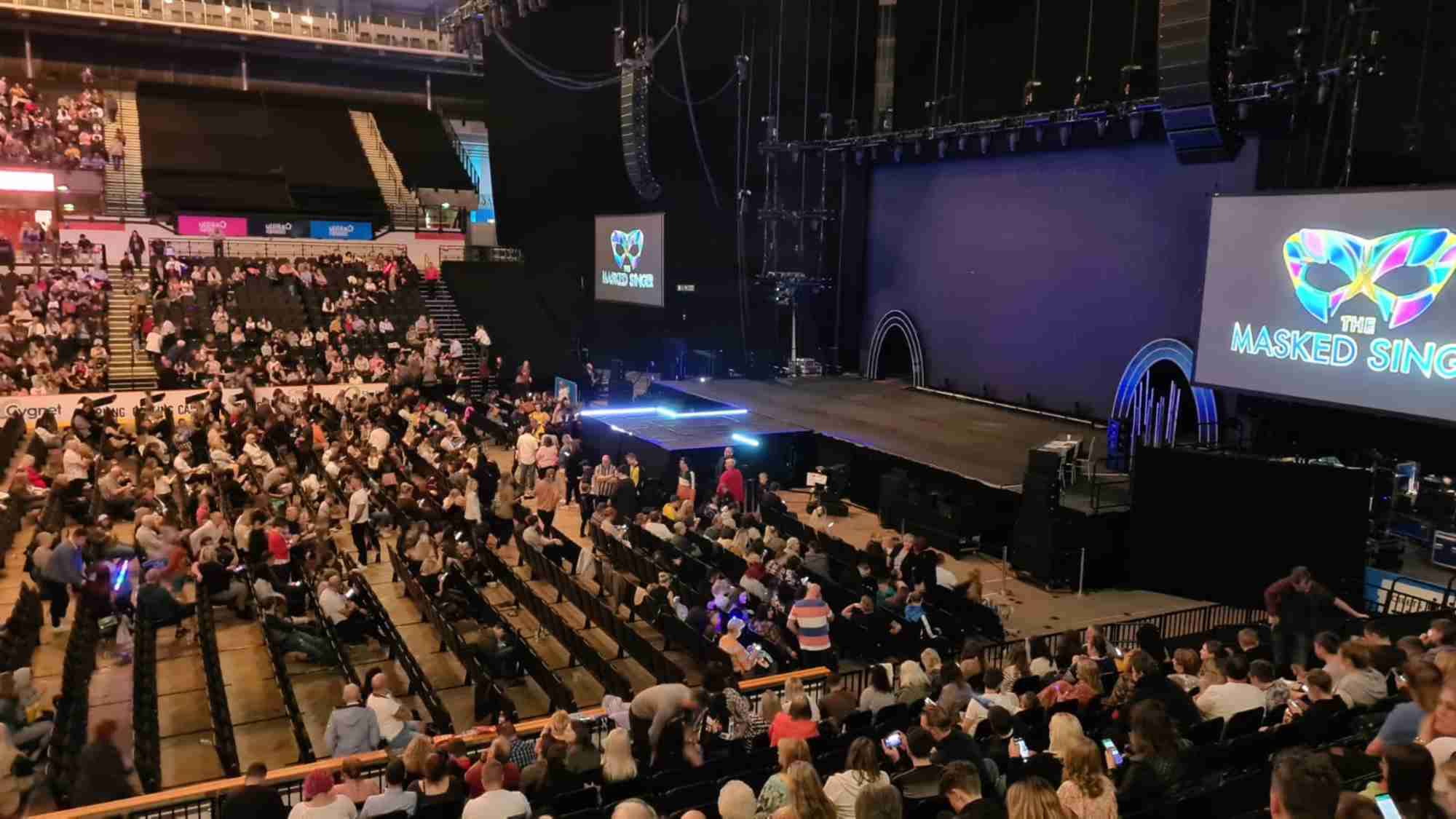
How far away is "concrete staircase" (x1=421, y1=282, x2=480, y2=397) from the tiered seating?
5441mm

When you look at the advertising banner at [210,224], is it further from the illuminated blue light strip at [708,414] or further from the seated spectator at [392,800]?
the seated spectator at [392,800]

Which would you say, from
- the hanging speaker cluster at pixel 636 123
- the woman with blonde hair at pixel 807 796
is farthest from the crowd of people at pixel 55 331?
the woman with blonde hair at pixel 807 796

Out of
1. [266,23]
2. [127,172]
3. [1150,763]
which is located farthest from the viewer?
[266,23]

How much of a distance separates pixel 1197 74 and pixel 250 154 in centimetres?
2743

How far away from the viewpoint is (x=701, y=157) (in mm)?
20594

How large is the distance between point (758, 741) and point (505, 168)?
1955 centimetres

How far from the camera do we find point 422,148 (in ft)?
105

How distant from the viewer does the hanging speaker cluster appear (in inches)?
669

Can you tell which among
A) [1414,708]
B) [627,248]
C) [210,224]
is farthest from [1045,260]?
[210,224]

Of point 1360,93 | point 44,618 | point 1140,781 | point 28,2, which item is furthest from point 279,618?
point 28,2

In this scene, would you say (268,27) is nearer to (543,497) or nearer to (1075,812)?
(543,497)

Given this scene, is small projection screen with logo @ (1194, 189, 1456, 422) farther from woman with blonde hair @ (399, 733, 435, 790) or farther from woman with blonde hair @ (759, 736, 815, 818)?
woman with blonde hair @ (399, 733, 435, 790)

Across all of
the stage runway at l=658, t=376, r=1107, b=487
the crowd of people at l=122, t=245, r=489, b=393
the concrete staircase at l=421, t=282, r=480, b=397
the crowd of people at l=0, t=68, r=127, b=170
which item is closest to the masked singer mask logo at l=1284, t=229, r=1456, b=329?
the stage runway at l=658, t=376, r=1107, b=487

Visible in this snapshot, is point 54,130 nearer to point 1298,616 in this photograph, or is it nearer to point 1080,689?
point 1080,689
